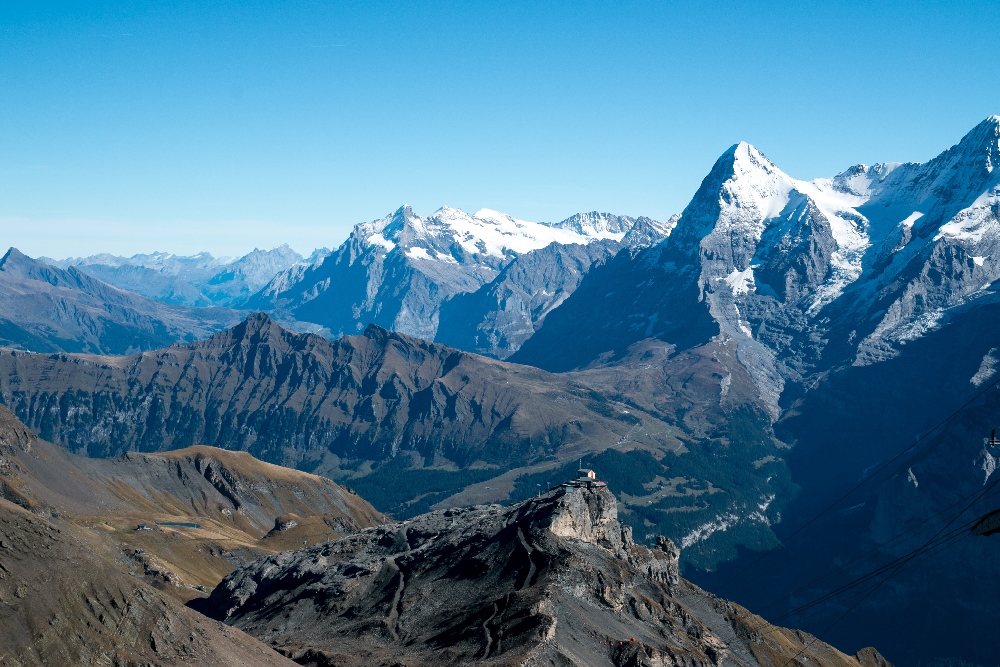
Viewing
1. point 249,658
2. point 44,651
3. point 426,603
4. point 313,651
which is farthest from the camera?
point 426,603

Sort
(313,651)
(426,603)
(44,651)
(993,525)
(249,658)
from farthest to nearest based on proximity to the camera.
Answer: (426,603) → (313,651) → (249,658) → (44,651) → (993,525)

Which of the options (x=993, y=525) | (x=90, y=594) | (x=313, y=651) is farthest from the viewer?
(x=313, y=651)

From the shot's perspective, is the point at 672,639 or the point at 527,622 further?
the point at 672,639

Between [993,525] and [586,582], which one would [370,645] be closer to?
[586,582]

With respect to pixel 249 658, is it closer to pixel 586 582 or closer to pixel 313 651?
pixel 313 651

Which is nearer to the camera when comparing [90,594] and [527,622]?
[90,594]

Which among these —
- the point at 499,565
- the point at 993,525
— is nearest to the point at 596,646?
the point at 499,565

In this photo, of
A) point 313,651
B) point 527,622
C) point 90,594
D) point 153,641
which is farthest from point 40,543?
point 527,622

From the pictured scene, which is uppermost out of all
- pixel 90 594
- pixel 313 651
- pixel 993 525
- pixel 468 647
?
pixel 993 525

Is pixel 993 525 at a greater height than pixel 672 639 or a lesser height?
greater
